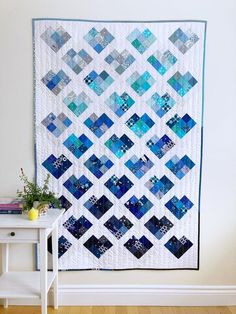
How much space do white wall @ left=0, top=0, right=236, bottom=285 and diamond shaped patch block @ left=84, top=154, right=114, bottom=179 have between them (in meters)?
0.39

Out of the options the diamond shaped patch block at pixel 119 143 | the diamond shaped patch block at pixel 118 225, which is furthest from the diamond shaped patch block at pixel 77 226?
the diamond shaped patch block at pixel 119 143

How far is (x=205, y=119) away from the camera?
8.19 feet

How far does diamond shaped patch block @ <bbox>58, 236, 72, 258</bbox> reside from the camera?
2.51 meters

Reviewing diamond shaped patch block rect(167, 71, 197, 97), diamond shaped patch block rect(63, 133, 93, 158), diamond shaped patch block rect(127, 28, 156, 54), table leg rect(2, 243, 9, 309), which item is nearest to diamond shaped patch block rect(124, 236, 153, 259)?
diamond shaped patch block rect(63, 133, 93, 158)

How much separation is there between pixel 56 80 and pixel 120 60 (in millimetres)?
436

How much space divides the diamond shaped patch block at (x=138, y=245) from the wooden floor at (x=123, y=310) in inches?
13.6

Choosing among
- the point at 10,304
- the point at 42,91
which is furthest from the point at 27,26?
the point at 10,304

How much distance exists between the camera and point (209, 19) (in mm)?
2451

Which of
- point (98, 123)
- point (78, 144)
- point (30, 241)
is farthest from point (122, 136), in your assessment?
point (30, 241)

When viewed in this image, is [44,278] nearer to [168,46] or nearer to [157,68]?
[157,68]

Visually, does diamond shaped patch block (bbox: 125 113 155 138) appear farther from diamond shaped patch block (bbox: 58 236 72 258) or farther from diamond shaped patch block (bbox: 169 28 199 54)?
diamond shaped patch block (bbox: 58 236 72 258)

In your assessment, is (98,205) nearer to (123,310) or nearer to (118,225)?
(118,225)

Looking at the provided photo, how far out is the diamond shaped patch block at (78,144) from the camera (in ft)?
8.11

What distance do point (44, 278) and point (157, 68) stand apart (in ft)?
4.82
